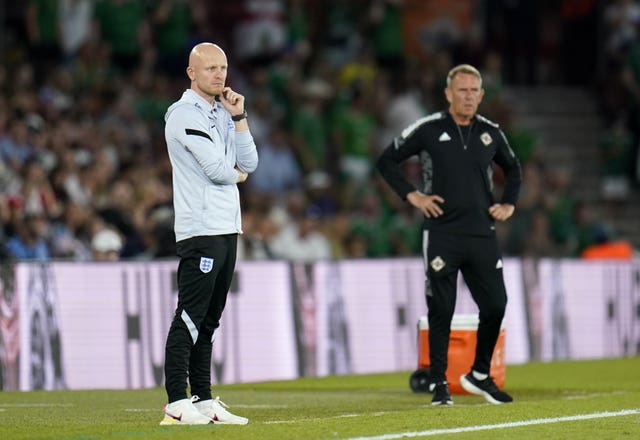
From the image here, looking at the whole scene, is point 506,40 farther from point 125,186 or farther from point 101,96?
point 125,186

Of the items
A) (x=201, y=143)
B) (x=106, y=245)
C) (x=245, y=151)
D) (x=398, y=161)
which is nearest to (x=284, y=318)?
(x=106, y=245)

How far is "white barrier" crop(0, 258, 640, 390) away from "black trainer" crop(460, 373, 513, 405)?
3832 mm

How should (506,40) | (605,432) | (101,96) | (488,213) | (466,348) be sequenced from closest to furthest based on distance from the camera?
(605,432) → (488,213) → (466,348) → (101,96) → (506,40)

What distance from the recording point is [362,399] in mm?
12086

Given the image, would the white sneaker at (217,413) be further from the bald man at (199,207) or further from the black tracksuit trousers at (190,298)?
the black tracksuit trousers at (190,298)

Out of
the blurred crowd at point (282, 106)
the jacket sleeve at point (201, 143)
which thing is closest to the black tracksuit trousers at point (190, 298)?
the jacket sleeve at point (201, 143)

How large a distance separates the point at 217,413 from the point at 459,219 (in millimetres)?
2816

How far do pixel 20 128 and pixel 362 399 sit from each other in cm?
668

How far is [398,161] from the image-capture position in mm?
11703

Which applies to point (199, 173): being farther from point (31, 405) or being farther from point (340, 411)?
point (31, 405)

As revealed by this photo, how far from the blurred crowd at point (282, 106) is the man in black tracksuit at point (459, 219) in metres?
4.80

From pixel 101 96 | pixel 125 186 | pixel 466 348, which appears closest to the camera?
pixel 466 348

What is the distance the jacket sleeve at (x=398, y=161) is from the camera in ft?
37.9

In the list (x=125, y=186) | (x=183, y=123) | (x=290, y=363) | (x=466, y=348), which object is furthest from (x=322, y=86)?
(x=183, y=123)
